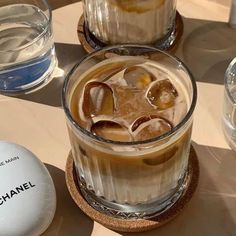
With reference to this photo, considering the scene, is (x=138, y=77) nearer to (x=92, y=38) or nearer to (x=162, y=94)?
(x=162, y=94)

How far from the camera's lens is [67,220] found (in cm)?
59

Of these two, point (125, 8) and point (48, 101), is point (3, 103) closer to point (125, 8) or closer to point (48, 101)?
point (48, 101)

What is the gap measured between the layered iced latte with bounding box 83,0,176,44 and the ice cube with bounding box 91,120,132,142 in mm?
163

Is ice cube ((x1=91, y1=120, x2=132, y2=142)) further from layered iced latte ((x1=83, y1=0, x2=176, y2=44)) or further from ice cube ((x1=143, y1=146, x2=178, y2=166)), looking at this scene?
layered iced latte ((x1=83, y1=0, x2=176, y2=44))

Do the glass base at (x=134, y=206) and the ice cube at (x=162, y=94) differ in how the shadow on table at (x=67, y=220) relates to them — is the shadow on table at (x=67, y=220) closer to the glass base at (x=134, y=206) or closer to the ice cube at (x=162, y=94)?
the glass base at (x=134, y=206)

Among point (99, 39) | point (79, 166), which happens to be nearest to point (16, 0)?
point (99, 39)

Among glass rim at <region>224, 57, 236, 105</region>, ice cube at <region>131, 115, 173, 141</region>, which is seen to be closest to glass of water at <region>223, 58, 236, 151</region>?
glass rim at <region>224, 57, 236, 105</region>

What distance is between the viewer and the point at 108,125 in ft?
1.77

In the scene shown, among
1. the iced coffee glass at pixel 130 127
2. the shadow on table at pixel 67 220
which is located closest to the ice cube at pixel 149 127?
the iced coffee glass at pixel 130 127

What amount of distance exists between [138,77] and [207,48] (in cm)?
16

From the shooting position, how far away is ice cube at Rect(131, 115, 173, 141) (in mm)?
534

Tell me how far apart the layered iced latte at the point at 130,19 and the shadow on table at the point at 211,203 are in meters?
0.13

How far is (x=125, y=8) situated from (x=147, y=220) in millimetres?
213

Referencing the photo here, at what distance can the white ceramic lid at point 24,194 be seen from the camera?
21.6 inches
